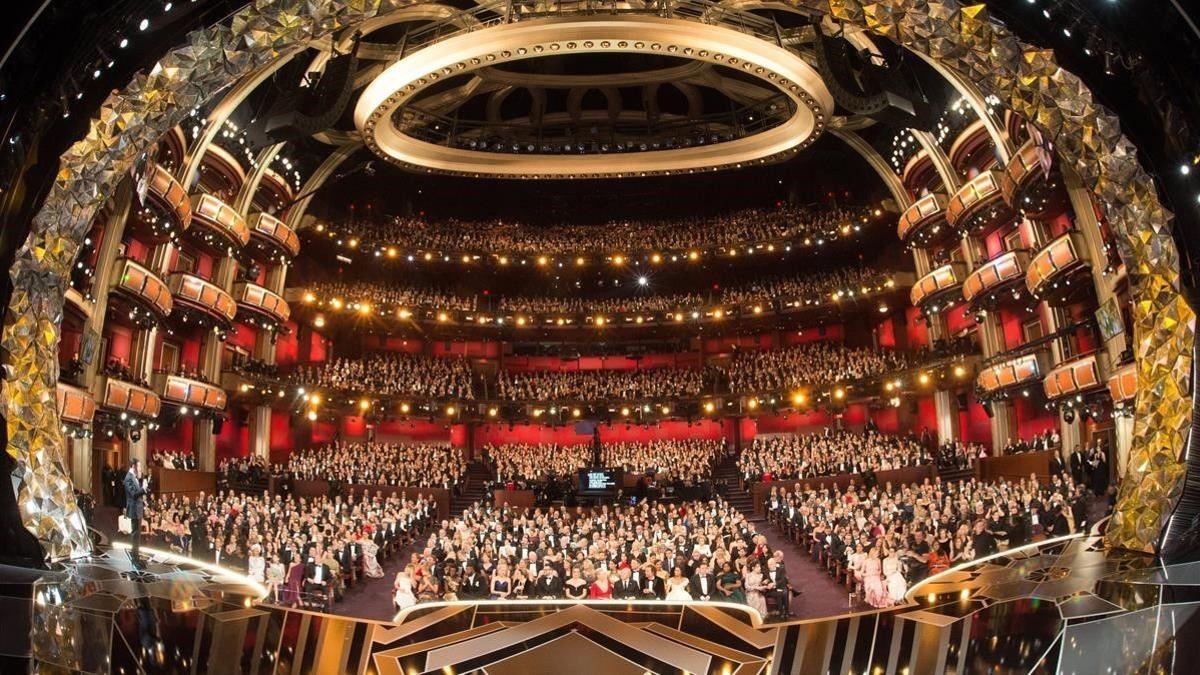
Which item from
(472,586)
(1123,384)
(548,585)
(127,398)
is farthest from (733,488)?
(127,398)

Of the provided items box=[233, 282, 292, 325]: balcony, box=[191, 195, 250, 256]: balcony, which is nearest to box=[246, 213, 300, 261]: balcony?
box=[191, 195, 250, 256]: balcony

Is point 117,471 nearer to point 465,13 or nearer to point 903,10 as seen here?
point 465,13

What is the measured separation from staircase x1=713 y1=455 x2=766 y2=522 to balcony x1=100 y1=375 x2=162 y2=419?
61.8 feet

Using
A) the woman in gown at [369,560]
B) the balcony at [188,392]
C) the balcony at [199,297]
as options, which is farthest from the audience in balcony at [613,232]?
the woman in gown at [369,560]

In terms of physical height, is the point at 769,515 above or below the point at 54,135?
below

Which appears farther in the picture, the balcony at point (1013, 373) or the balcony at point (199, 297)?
the balcony at point (199, 297)

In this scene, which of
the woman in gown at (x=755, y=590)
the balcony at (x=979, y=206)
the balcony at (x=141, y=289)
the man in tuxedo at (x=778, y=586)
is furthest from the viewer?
the balcony at (x=979, y=206)

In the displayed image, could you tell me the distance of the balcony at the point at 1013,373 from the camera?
77.6 ft

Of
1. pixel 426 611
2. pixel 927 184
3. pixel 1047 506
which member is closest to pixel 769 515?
pixel 1047 506

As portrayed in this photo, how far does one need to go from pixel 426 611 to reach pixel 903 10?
6184mm

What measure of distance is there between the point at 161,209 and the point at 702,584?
778 inches

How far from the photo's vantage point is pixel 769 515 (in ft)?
78.5

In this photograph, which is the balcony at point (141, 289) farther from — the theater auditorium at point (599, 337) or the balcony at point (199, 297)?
the balcony at point (199, 297)

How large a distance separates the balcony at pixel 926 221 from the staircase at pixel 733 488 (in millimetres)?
11820
